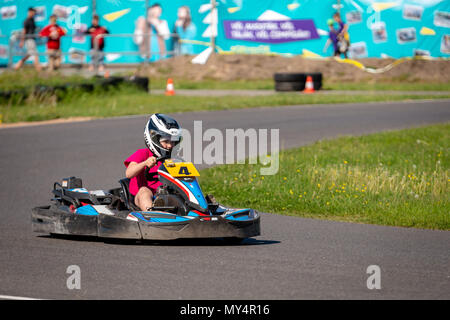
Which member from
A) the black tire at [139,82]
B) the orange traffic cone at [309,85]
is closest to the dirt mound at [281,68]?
the orange traffic cone at [309,85]

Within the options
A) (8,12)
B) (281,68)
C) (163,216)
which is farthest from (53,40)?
(163,216)

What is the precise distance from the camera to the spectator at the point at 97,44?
28438 millimetres

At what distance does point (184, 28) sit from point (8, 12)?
7.38 meters

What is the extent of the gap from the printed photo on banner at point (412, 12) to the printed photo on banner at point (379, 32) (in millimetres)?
788

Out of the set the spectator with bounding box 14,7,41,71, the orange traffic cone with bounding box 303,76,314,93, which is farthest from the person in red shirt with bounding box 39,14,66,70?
the orange traffic cone with bounding box 303,76,314,93

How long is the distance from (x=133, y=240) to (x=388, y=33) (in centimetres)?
2144

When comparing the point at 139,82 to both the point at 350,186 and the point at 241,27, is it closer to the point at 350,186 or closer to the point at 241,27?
the point at 241,27

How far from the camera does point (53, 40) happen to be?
27891 millimetres

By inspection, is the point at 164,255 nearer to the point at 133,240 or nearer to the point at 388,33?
the point at 133,240

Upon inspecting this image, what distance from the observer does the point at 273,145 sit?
14227 millimetres

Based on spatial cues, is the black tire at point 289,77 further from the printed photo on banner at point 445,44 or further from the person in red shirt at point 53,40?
the person in red shirt at point 53,40
